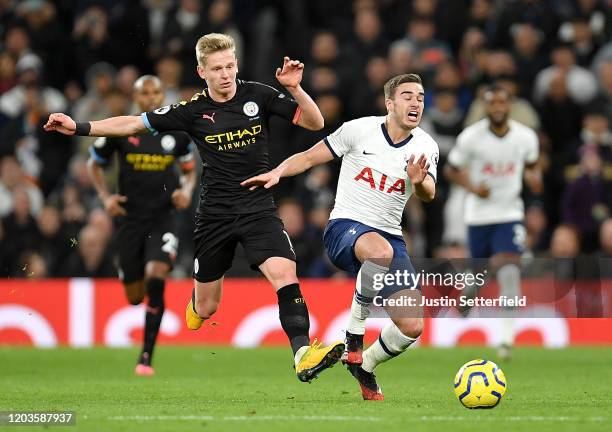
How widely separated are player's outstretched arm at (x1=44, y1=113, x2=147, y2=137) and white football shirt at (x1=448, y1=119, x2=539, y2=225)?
5561mm

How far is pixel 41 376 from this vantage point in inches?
474

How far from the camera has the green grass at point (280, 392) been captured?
7.84 m

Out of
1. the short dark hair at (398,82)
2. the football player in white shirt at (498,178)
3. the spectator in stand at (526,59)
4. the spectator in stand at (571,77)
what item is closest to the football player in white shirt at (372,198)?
the short dark hair at (398,82)

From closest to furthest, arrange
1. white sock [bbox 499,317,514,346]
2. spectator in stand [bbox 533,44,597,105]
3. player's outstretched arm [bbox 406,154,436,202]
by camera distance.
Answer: player's outstretched arm [bbox 406,154,436,202]
white sock [bbox 499,317,514,346]
spectator in stand [bbox 533,44,597,105]

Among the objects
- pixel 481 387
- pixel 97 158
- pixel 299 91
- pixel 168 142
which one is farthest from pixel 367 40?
pixel 481 387

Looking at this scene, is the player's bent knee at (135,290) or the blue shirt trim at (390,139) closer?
the blue shirt trim at (390,139)

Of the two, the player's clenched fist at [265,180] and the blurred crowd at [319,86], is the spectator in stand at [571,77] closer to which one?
the blurred crowd at [319,86]

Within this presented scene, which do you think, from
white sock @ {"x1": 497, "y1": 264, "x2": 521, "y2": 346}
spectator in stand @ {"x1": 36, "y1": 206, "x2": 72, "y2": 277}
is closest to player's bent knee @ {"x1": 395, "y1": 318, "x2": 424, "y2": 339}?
white sock @ {"x1": 497, "y1": 264, "x2": 521, "y2": 346}

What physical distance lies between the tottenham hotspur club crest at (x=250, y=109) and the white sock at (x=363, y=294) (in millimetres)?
1407

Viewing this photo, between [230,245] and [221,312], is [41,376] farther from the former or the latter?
[221,312]

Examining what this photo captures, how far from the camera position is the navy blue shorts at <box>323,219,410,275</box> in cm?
948

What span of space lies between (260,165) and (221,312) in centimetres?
664

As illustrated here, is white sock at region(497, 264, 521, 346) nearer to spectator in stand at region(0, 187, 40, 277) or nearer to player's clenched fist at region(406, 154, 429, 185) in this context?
player's clenched fist at region(406, 154, 429, 185)

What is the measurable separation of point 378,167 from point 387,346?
1311 mm
